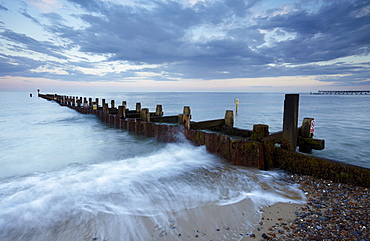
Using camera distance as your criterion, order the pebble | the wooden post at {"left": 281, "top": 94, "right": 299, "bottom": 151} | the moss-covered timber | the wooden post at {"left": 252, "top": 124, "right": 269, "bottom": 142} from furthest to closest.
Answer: the wooden post at {"left": 281, "top": 94, "right": 299, "bottom": 151}
the wooden post at {"left": 252, "top": 124, "right": 269, "bottom": 142}
the moss-covered timber
the pebble

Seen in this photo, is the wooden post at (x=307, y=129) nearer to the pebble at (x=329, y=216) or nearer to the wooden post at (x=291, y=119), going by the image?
the wooden post at (x=291, y=119)

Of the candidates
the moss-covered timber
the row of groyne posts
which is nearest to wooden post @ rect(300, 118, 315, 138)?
the row of groyne posts

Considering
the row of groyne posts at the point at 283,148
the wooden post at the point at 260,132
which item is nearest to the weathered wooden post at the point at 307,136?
the row of groyne posts at the point at 283,148

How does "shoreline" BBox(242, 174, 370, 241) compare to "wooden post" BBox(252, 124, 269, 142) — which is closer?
"shoreline" BBox(242, 174, 370, 241)

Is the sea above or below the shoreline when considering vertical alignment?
below

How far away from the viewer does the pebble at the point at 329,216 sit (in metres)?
2.84

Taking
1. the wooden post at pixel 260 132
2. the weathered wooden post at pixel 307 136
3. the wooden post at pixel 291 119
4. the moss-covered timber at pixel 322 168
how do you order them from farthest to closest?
the weathered wooden post at pixel 307 136 → the wooden post at pixel 291 119 → the wooden post at pixel 260 132 → the moss-covered timber at pixel 322 168

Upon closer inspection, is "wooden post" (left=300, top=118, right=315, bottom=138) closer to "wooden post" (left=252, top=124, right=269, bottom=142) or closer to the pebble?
"wooden post" (left=252, top=124, right=269, bottom=142)

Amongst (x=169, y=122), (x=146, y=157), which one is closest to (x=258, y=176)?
(x=146, y=157)

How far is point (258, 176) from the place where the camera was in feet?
17.0

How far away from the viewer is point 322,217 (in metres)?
3.26

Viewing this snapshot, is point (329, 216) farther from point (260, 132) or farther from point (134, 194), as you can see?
point (134, 194)

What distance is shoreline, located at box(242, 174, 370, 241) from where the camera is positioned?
286 centimetres

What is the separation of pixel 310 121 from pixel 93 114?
17052mm
